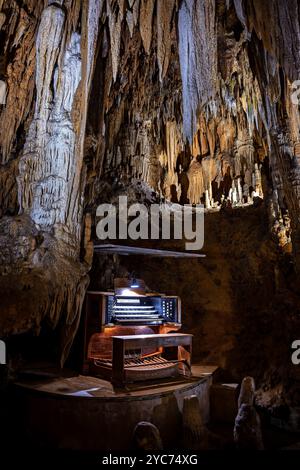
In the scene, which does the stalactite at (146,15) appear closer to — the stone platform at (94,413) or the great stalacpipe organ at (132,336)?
the great stalacpipe organ at (132,336)

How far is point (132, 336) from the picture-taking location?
5.45 metres

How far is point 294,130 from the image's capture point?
7.05m

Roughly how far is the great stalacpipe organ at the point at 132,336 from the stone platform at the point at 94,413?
42 cm

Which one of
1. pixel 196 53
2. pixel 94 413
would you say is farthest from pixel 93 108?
pixel 94 413

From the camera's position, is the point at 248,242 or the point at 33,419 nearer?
the point at 33,419

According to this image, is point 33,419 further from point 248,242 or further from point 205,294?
point 248,242

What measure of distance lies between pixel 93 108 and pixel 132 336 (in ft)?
23.2

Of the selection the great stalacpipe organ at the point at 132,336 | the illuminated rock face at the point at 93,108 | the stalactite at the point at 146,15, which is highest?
the stalactite at the point at 146,15

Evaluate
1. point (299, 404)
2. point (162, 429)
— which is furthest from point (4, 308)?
point (299, 404)

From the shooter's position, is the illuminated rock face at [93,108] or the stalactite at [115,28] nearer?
the illuminated rock face at [93,108]

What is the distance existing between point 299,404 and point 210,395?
76.7 inches

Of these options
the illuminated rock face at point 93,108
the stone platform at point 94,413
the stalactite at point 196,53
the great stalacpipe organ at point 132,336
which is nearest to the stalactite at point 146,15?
the illuminated rock face at point 93,108

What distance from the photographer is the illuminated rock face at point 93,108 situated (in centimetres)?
581

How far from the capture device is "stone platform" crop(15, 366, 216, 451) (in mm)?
4387
